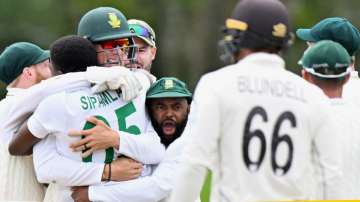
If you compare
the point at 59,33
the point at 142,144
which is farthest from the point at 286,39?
the point at 59,33

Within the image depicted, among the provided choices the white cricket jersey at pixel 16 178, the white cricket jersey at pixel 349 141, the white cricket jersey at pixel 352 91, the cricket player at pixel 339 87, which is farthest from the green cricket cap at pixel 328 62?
the white cricket jersey at pixel 16 178

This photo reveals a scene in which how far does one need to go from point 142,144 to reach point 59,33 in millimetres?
21971

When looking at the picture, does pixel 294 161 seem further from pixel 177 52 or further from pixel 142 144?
pixel 177 52

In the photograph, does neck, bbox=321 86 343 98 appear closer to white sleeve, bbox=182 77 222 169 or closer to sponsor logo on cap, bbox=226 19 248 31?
sponsor logo on cap, bbox=226 19 248 31

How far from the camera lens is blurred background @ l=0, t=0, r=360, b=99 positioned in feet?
93.6

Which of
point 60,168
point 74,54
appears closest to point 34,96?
point 74,54

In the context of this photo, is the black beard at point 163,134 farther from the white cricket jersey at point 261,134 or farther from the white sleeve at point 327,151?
the white sleeve at point 327,151

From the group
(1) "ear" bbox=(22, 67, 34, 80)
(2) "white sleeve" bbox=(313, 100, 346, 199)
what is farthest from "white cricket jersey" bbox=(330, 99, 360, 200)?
(1) "ear" bbox=(22, 67, 34, 80)

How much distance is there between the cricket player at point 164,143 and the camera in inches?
276

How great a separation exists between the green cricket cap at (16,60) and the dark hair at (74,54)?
2.32 ft

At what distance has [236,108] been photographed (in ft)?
19.4

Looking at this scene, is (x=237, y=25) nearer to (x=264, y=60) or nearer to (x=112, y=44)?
(x=264, y=60)


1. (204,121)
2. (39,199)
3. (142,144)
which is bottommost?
(39,199)

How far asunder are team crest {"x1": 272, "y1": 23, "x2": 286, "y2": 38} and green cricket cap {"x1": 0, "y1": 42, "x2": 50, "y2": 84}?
221 cm
